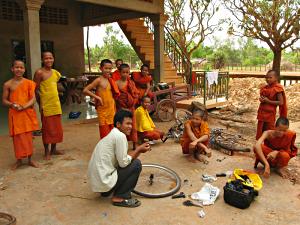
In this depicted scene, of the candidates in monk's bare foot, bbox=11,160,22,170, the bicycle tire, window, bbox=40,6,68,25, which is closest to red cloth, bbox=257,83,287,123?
monk's bare foot, bbox=11,160,22,170

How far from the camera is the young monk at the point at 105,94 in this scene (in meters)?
4.66

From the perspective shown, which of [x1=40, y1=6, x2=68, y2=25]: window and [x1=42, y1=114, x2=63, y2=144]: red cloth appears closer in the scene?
[x1=42, y1=114, x2=63, y2=144]: red cloth

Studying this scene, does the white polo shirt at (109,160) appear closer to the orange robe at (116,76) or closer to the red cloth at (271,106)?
the orange robe at (116,76)

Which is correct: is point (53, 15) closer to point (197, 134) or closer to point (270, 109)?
point (197, 134)

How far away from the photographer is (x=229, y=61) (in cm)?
4444

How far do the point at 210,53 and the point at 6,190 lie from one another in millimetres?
38538

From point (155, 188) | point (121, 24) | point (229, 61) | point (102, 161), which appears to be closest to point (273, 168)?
point (155, 188)

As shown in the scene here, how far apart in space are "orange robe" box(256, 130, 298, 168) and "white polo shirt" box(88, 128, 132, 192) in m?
2.17

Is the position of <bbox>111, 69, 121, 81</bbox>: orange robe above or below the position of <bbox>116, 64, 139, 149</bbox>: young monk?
above

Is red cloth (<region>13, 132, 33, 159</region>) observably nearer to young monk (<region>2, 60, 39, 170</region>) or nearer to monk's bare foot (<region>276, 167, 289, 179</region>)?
young monk (<region>2, 60, 39, 170</region>)

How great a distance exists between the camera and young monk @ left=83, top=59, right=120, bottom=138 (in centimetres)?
466

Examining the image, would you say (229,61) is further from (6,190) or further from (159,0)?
(6,190)

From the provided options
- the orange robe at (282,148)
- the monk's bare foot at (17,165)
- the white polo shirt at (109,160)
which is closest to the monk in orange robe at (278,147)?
the orange robe at (282,148)

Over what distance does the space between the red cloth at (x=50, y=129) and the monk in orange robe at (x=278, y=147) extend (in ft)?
9.94
